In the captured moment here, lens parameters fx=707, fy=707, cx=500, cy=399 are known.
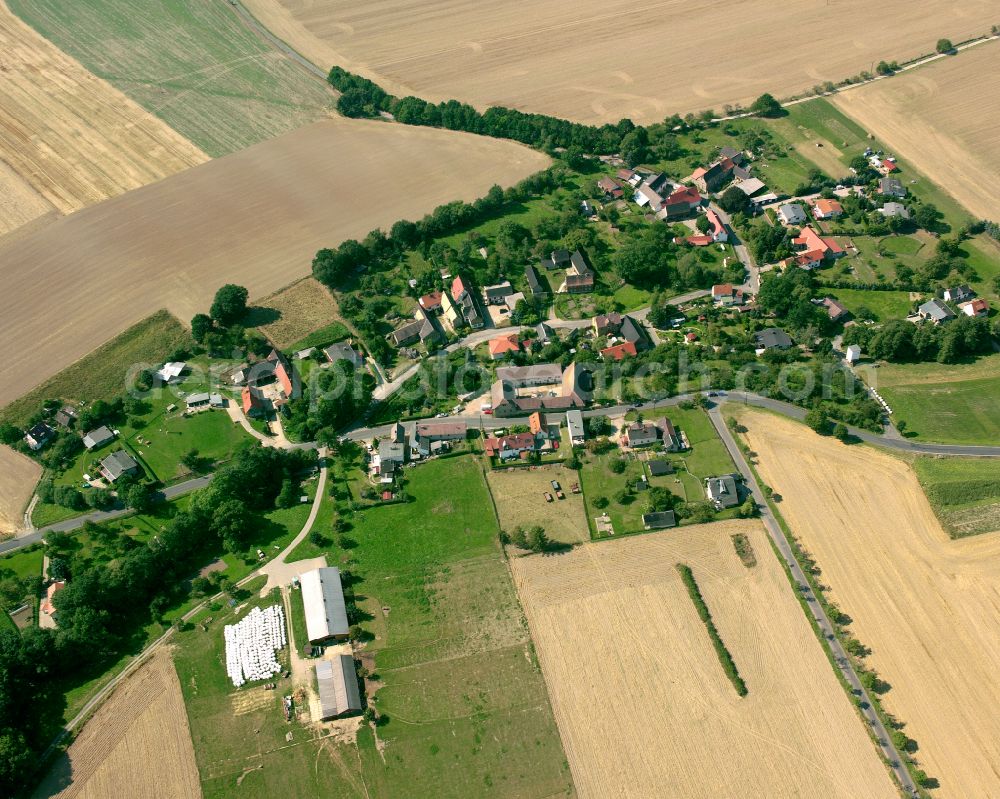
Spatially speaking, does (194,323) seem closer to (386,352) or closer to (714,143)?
(386,352)

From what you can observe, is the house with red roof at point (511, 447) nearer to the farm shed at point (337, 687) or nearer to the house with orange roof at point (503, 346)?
the house with orange roof at point (503, 346)

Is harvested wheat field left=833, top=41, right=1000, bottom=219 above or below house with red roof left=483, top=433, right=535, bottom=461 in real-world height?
above

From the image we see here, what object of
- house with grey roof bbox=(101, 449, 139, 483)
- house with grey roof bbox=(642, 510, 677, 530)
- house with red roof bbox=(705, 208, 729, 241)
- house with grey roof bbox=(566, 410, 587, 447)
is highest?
house with red roof bbox=(705, 208, 729, 241)

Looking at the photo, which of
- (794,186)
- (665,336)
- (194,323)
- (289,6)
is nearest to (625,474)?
(665,336)

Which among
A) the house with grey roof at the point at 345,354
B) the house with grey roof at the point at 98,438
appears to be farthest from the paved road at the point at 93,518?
the house with grey roof at the point at 345,354

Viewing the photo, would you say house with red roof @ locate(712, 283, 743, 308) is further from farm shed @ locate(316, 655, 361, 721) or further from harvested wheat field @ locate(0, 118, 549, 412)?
farm shed @ locate(316, 655, 361, 721)

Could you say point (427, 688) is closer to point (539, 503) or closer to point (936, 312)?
point (539, 503)

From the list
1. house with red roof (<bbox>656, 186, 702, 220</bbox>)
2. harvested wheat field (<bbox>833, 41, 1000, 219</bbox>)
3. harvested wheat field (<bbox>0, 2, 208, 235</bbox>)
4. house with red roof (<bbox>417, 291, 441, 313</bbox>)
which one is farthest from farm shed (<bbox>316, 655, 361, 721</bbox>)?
harvested wheat field (<bbox>833, 41, 1000, 219</bbox>)
